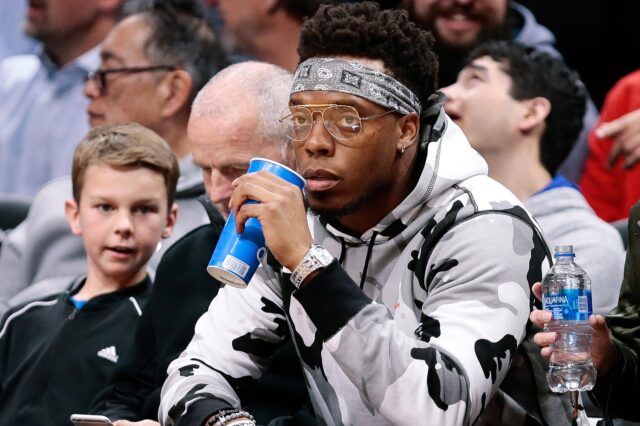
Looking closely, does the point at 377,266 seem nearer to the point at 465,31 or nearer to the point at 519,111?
the point at 519,111

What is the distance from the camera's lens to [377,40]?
250cm

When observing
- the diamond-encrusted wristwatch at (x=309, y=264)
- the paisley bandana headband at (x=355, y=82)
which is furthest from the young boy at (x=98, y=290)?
the diamond-encrusted wristwatch at (x=309, y=264)


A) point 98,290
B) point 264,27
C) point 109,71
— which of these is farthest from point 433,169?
point 109,71

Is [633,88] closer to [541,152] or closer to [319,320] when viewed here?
[541,152]

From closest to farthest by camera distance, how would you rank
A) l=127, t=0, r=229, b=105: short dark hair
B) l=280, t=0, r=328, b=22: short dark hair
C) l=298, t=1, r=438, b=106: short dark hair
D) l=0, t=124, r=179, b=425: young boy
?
l=298, t=1, r=438, b=106: short dark hair < l=0, t=124, r=179, b=425: young boy < l=280, t=0, r=328, b=22: short dark hair < l=127, t=0, r=229, b=105: short dark hair

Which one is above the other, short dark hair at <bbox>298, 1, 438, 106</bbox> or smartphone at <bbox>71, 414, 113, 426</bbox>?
short dark hair at <bbox>298, 1, 438, 106</bbox>

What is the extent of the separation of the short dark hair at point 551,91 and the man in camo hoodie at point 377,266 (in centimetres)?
176

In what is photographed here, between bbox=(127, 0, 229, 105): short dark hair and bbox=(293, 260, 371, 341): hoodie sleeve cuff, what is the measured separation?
2.66 m

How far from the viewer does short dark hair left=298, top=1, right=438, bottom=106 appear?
250 cm

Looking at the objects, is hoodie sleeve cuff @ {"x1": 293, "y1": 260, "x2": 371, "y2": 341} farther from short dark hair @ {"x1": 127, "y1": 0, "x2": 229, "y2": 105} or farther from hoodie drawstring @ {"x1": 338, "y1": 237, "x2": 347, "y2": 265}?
short dark hair @ {"x1": 127, "y1": 0, "x2": 229, "y2": 105}

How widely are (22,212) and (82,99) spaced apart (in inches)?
30.4

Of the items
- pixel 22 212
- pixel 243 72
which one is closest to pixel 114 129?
pixel 243 72

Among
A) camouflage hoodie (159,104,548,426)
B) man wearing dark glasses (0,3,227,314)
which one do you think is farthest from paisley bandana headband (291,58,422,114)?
man wearing dark glasses (0,3,227,314)

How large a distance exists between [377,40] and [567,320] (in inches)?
30.0
